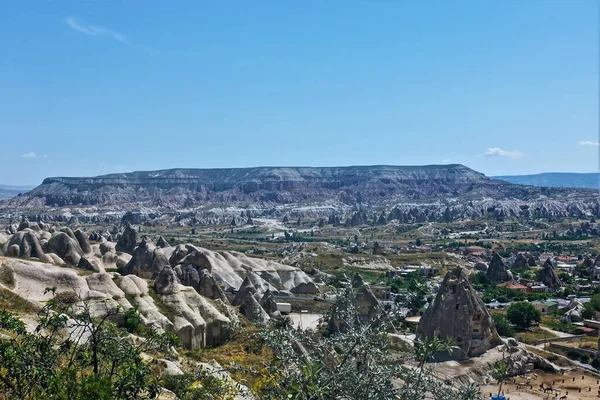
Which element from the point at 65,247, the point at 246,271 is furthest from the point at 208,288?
the point at 246,271

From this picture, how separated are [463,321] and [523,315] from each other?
1346 centimetres

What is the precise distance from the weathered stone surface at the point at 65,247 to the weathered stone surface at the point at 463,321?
28.8 m

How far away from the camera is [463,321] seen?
34938 mm

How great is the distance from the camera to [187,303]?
29578 millimetres

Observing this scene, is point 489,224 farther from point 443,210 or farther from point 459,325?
point 459,325

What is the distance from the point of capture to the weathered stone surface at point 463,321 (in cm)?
3481

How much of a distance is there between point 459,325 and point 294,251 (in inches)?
2302

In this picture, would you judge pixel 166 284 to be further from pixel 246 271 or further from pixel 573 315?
pixel 573 315

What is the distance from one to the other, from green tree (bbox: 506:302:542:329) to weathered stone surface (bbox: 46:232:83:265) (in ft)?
116

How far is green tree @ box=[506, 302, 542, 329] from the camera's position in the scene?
4572 cm

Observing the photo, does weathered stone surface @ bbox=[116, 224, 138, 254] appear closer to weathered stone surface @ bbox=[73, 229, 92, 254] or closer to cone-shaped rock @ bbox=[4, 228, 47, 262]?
weathered stone surface @ bbox=[73, 229, 92, 254]

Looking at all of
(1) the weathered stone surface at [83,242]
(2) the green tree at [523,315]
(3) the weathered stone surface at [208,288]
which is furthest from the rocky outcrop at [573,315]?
(1) the weathered stone surface at [83,242]

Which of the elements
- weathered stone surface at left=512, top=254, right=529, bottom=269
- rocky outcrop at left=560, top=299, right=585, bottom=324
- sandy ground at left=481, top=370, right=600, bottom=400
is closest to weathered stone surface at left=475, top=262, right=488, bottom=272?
weathered stone surface at left=512, top=254, right=529, bottom=269

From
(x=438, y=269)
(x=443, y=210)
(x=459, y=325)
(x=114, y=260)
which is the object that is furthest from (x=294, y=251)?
(x=443, y=210)
